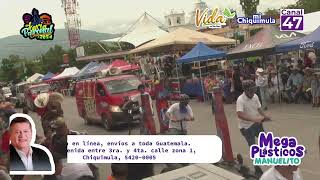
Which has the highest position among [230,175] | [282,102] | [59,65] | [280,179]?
[59,65]

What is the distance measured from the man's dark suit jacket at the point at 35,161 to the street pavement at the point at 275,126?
1.80 feet

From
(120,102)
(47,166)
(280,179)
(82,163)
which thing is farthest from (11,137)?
(120,102)

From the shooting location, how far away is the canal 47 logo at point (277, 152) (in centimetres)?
225

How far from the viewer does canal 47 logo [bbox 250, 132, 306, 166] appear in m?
2.25

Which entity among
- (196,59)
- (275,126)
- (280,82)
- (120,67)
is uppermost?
(196,59)

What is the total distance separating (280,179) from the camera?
2117 mm

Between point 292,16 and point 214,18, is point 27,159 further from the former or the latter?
point 292,16

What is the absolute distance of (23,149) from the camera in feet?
9.46

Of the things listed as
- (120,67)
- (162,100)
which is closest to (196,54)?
(162,100)

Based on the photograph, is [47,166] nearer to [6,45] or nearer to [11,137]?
[11,137]

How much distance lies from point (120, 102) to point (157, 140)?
358 cm
